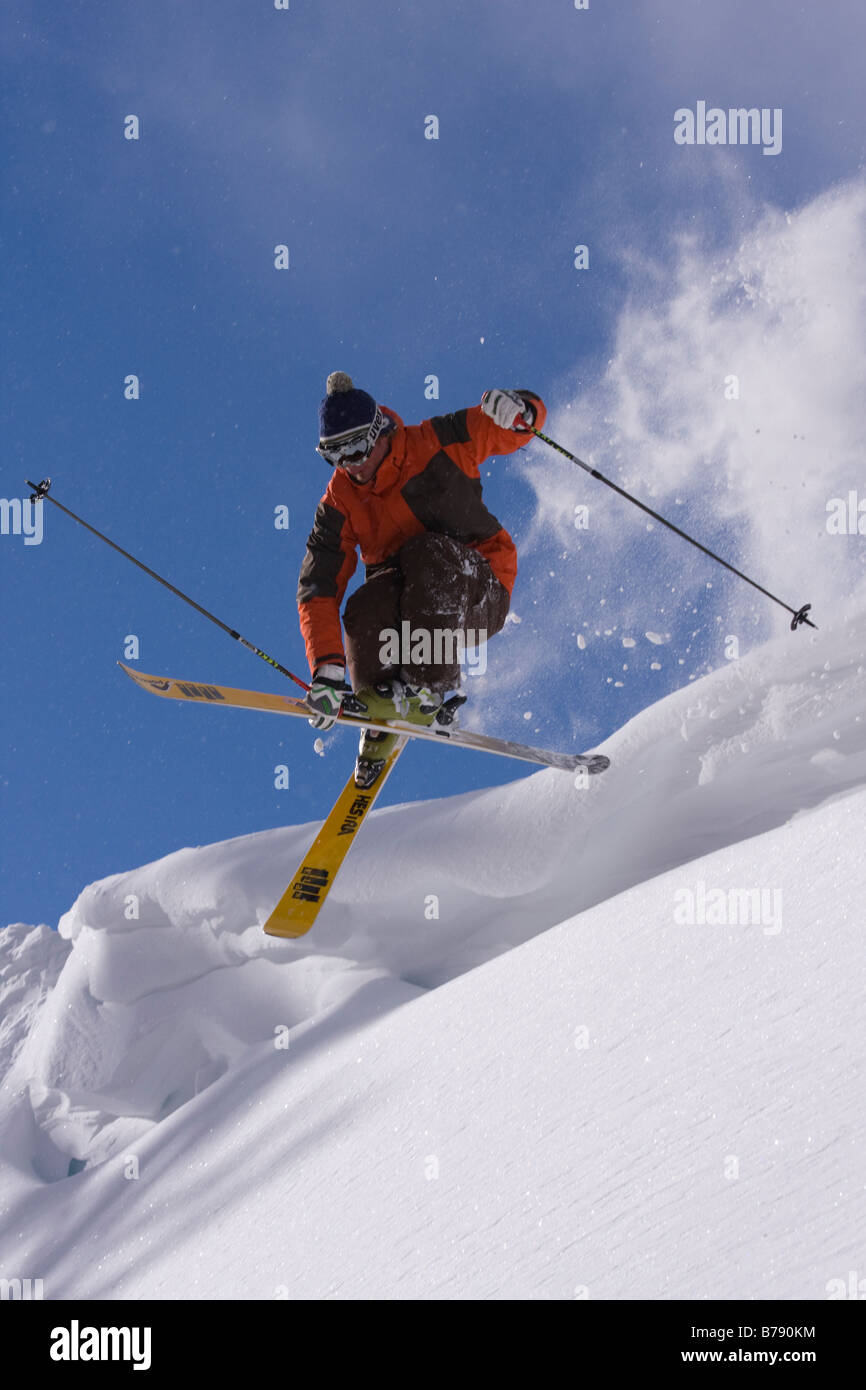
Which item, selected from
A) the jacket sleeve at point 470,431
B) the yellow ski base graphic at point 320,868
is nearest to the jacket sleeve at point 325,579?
the jacket sleeve at point 470,431

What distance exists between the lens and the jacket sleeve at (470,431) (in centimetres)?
570

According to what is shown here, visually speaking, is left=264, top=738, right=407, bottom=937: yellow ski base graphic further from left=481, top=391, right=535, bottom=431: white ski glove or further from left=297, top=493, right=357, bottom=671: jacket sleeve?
left=481, top=391, right=535, bottom=431: white ski glove

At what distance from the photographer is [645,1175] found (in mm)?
2760

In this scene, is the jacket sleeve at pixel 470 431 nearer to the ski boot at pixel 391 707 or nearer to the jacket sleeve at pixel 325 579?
the jacket sleeve at pixel 325 579

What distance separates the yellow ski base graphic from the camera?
700 centimetres

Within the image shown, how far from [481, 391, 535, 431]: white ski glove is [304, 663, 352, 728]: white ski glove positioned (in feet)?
4.69

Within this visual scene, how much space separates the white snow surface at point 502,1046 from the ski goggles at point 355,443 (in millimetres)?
2399

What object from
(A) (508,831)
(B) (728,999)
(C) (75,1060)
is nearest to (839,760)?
(A) (508,831)

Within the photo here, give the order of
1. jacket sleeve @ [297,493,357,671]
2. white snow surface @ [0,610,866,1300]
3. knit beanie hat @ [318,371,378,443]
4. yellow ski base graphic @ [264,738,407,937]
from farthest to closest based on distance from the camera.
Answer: yellow ski base graphic @ [264,738,407,937] → jacket sleeve @ [297,493,357,671] → knit beanie hat @ [318,371,378,443] → white snow surface @ [0,610,866,1300]

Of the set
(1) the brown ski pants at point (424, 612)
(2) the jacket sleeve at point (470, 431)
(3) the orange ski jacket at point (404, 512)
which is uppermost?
(2) the jacket sleeve at point (470, 431)

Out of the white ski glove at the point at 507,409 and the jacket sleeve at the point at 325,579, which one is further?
the jacket sleeve at the point at 325,579

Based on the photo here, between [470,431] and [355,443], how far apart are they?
594 millimetres

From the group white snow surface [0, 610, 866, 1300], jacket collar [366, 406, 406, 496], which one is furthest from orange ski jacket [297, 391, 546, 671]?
white snow surface [0, 610, 866, 1300]
